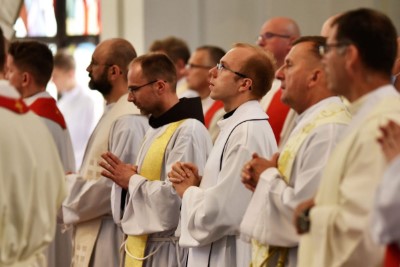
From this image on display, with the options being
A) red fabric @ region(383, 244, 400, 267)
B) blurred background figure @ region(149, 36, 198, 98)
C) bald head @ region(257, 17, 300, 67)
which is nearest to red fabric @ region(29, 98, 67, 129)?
bald head @ region(257, 17, 300, 67)

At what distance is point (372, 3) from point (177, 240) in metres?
4.24

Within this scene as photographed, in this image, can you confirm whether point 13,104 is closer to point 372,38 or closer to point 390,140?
point 372,38

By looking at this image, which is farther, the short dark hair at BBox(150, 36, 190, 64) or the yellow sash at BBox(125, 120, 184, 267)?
the short dark hair at BBox(150, 36, 190, 64)

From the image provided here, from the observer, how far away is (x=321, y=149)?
5.44 m

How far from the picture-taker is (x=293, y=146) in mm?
5547

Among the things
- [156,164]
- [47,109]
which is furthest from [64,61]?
[156,164]

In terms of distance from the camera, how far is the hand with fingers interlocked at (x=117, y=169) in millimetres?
7137

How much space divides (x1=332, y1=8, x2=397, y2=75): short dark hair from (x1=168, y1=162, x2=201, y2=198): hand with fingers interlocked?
1.87m

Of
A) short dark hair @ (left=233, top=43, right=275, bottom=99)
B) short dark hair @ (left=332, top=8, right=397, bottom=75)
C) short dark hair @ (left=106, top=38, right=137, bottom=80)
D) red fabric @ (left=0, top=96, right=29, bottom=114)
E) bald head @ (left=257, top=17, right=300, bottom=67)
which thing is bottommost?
bald head @ (left=257, top=17, right=300, bottom=67)

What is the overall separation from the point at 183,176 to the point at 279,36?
2.67 m

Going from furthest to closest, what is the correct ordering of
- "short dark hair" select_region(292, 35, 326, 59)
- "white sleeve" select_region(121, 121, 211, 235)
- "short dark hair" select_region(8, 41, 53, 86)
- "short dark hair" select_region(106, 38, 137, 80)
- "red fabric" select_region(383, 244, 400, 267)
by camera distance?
1. "short dark hair" select_region(8, 41, 53, 86)
2. "short dark hair" select_region(106, 38, 137, 80)
3. "white sleeve" select_region(121, 121, 211, 235)
4. "short dark hair" select_region(292, 35, 326, 59)
5. "red fabric" select_region(383, 244, 400, 267)

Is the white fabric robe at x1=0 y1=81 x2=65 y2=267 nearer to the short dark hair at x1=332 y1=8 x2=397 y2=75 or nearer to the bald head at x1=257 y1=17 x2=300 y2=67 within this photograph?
the short dark hair at x1=332 y1=8 x2=397 y2=75

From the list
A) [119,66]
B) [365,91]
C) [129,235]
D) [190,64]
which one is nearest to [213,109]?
[190,64]

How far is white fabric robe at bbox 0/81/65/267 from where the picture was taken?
17.0ft
